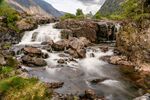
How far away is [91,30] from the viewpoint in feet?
242

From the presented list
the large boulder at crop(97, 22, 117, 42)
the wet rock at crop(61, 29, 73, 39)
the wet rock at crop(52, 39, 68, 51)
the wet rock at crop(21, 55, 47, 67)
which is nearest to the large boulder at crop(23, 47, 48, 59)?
the wet rock at crop(21, 55, 47, 67)

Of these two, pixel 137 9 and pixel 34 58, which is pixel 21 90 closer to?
pixel 34 58

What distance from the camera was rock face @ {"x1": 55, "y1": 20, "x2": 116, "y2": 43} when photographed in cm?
7256

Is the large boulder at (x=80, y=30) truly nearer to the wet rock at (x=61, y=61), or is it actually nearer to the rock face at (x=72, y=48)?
the rock face at (x=72, y=48)

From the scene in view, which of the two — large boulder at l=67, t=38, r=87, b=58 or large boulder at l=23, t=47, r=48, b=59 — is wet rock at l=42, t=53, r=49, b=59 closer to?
large boulder at l=23, t=47, r=48, b=59

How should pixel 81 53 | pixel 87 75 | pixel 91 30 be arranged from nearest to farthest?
pixel 87 75 → pixel 81 53 → pixel 91 30

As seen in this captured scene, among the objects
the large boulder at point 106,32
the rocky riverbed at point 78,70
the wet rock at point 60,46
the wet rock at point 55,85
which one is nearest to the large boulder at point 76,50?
the rocky riverbed at point 78,70

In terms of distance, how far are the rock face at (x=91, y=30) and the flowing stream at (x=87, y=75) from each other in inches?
542

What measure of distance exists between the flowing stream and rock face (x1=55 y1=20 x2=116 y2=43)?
13.8 metres

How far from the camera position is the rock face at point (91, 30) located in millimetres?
72562

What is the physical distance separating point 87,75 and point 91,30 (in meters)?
32.8

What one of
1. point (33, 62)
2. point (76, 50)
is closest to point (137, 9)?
point (76, 50)

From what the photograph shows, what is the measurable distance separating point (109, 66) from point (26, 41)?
27.0 metres

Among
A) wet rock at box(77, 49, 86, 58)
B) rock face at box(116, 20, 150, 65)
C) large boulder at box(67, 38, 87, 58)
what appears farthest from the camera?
large boulder at box(67, 38, 87, 58)
